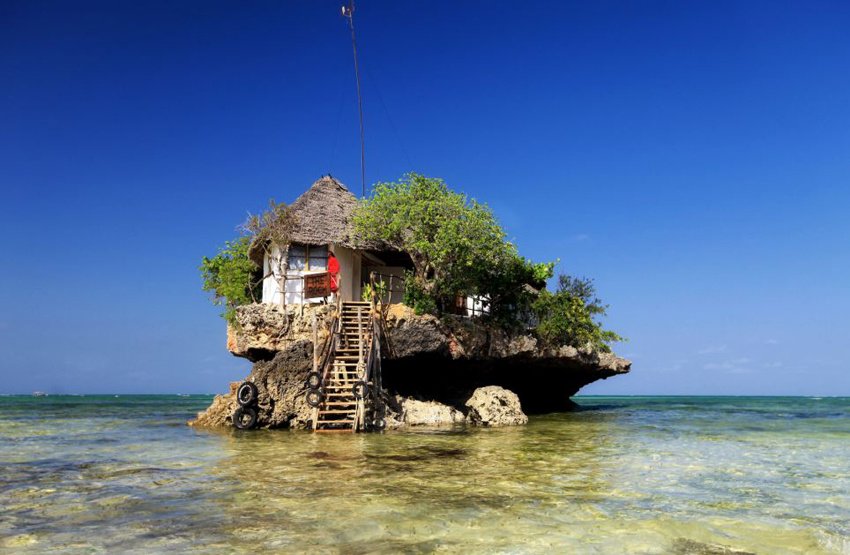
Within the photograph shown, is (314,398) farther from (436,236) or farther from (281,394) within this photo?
(436,236)

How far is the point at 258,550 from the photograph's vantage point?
5.57 metres

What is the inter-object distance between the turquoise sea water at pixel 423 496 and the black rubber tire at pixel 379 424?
227cm

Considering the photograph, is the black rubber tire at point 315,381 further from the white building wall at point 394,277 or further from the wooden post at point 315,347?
the white building wall at point 394,277

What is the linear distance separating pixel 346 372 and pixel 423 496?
386 inches

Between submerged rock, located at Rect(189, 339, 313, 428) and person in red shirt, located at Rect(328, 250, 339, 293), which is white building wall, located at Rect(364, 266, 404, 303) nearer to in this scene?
person in red shirt, located at Rect(328, 250, 339, 293)

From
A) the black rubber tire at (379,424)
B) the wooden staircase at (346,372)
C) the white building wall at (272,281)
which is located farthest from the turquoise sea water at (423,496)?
the white building wall at (272,281)

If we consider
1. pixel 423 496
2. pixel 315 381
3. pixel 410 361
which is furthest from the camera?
pixel 410 361

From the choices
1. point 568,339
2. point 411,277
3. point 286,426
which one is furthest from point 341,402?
point 568,339

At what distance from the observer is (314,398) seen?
1672 centimetres

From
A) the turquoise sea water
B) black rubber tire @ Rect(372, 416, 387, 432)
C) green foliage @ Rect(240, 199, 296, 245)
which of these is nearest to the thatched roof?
green foliage @ Rect(240, 199, 296, 245)

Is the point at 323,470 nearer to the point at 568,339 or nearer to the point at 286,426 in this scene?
the point at 286,426

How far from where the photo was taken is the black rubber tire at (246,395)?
1817cm

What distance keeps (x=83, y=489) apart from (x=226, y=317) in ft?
43.3

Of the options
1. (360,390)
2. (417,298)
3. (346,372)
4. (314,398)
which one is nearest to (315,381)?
(314,398)
